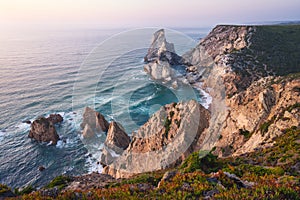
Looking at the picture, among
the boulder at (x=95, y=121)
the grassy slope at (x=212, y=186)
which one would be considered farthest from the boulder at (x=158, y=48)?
the grassy slope at (x=212, y=186)

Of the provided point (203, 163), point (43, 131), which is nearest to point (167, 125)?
point (203, 163)

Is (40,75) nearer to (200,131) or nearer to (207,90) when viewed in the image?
(207,90)

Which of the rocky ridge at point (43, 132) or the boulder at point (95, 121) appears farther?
the boulder at point (95, 121)

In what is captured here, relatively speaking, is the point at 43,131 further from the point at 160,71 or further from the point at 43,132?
the point at 160,71

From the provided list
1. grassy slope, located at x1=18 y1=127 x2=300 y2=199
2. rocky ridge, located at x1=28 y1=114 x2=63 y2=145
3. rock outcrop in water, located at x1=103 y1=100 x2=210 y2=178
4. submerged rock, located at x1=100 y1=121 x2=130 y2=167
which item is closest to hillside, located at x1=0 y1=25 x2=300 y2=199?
grassy slope, located at x1=18 y1=127 x2=300 y2=199

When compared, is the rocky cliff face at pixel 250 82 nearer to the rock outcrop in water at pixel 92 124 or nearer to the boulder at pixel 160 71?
the boulder at pixel 160 71

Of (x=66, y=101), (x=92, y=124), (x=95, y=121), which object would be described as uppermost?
(x=66, y=101)
